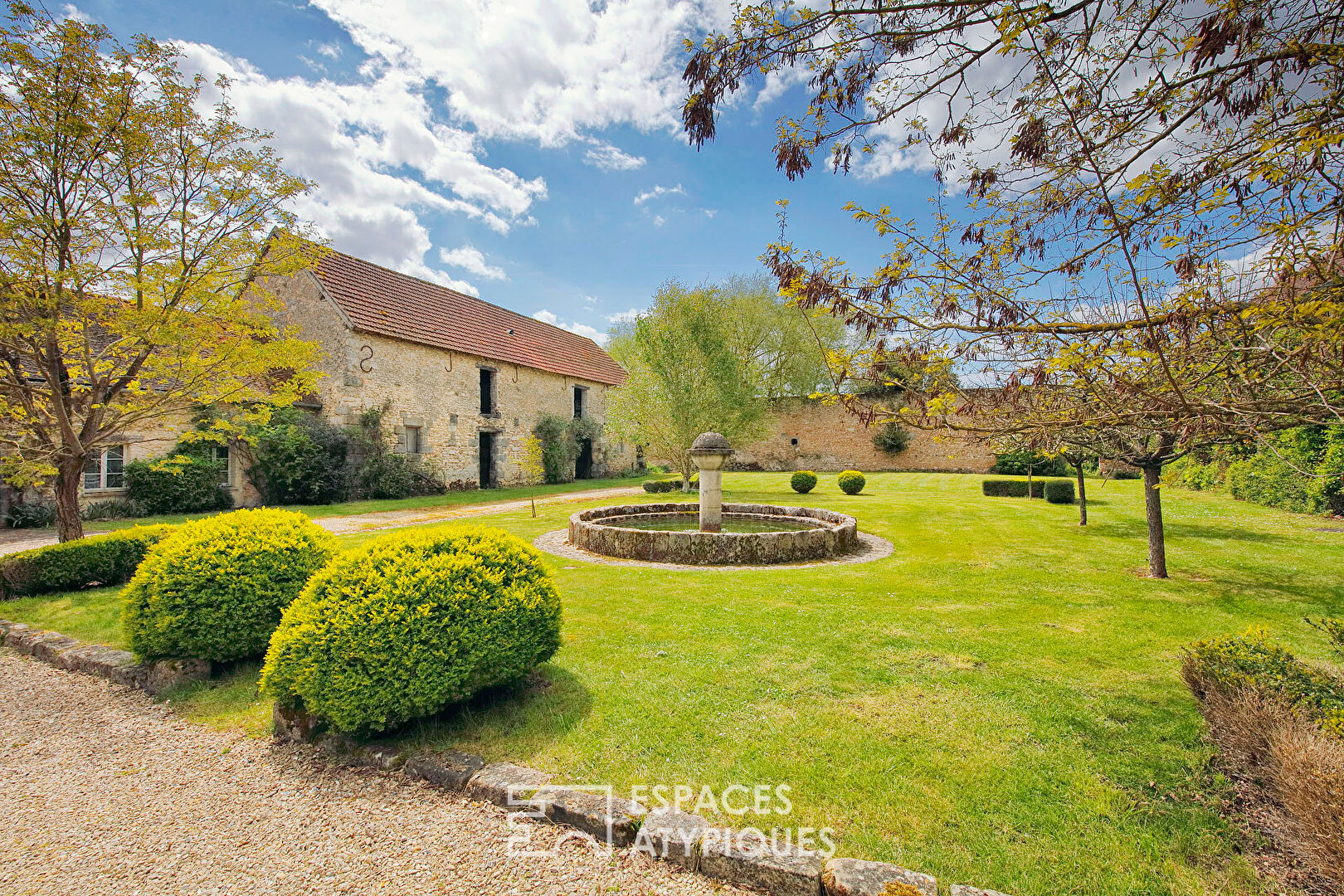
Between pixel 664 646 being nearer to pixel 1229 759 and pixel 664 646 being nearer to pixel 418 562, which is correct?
pixel 418 562

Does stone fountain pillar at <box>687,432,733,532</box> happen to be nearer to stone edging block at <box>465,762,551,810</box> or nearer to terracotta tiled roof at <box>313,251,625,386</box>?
stone edging block at <box>465,762,551,810</box>

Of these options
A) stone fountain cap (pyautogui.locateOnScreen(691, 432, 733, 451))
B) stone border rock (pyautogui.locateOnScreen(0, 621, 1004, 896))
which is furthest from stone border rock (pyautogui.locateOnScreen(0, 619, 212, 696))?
stone fountain cap (pyautogui.locateOnScreen(691, 432, 733, 451))

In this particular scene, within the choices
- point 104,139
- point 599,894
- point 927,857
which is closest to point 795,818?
point 927,857

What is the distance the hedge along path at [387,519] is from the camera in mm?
10391

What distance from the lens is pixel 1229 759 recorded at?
302cm

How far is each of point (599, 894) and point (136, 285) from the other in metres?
8.40

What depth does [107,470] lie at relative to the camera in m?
13.2

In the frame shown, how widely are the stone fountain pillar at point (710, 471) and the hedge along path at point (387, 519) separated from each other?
6110 mm

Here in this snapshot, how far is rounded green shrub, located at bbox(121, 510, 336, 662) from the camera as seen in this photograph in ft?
14.2

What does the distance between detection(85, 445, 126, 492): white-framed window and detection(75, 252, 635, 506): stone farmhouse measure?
2cm

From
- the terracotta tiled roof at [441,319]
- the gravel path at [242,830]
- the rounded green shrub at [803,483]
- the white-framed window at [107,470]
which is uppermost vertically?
the terracotta tiled roof at [441,319]

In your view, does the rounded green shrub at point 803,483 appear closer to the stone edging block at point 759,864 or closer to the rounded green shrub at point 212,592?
the rounded green shrub at point 212,592

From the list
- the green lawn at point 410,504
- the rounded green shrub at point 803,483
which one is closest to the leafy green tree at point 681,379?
the rounded green shrub at point 803,483

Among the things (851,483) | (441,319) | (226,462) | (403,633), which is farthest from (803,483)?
(403,633)
